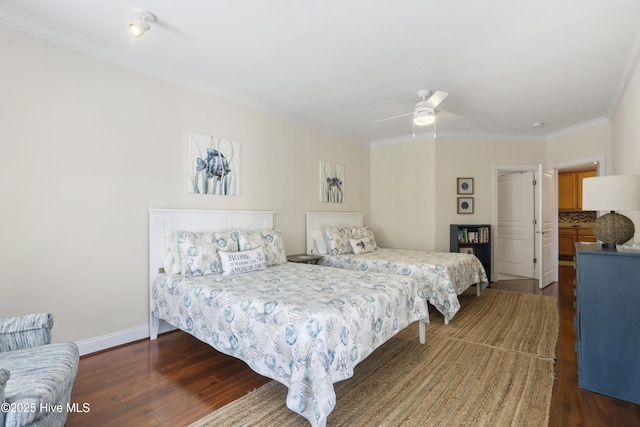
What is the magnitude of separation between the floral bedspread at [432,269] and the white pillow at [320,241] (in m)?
0.22

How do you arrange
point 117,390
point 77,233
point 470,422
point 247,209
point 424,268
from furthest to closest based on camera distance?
point 247,209 < point 424,268 < point 77,233 < point 117,390 < point 470,422

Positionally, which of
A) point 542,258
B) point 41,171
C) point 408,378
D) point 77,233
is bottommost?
point 408,378

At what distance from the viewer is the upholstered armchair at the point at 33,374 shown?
1.19 m

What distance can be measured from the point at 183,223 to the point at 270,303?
65.9 inches

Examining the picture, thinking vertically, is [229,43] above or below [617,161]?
above

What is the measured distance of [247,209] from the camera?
385 cm

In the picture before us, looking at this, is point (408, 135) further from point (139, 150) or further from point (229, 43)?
point (139, 150)

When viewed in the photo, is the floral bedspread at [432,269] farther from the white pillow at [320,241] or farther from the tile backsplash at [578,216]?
the tile backsplash at [578,216]

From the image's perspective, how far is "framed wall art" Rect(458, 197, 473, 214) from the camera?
5.41 metres

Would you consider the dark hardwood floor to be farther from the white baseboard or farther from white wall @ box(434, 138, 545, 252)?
white wall @ box(434, 138, 545, 252)

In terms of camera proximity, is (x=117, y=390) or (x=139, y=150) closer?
(x=117, y=390)

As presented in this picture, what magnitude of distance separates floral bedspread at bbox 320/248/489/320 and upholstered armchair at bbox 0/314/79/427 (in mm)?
3029

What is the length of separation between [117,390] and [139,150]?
2013 mm

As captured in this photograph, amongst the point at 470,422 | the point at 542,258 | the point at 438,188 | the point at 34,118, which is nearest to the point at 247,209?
the point at 34,118
